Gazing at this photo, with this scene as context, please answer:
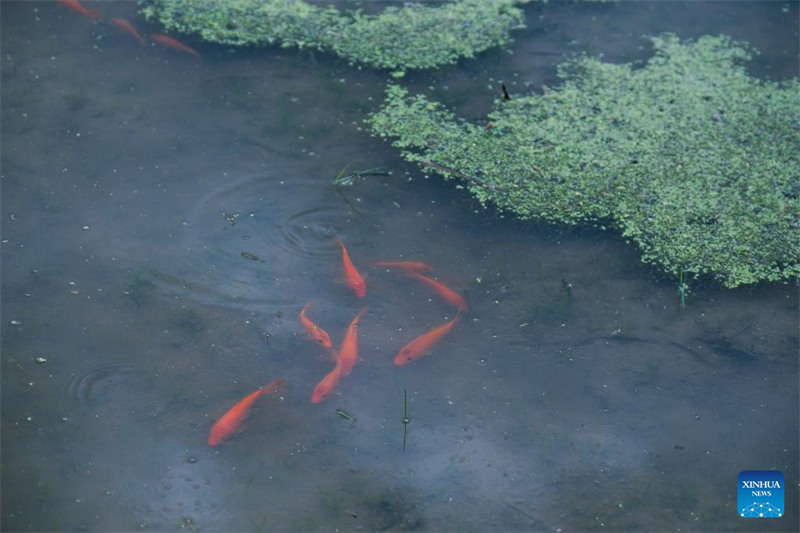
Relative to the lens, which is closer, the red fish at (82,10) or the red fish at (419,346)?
the red fish at (419,346)

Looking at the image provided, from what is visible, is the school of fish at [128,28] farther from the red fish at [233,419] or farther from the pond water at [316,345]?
the red fish at [233,419]

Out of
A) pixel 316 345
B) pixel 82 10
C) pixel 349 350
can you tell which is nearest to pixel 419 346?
pixel 349 350

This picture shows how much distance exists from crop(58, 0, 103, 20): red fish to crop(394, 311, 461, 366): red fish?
2.74 metres

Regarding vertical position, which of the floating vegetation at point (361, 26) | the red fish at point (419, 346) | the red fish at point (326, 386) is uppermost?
the floating vegetation at point (361, 26)

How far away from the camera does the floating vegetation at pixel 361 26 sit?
436 centimetres

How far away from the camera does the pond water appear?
2.60 metres

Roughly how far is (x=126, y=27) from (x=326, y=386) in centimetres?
257

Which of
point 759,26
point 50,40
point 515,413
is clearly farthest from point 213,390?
point 759,26

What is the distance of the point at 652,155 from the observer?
12.5 feet

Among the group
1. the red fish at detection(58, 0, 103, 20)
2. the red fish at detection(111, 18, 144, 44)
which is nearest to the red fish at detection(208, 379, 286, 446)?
the red fish at detection(111, 18, 144, 44)

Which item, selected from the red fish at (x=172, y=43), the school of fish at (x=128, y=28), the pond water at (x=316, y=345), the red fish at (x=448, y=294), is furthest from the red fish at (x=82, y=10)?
the red fish at (x=448, y=294)

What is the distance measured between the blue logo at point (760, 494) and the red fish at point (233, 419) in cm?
151

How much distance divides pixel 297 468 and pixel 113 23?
2.91 meters

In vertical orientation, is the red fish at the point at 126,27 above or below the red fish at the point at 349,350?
above
